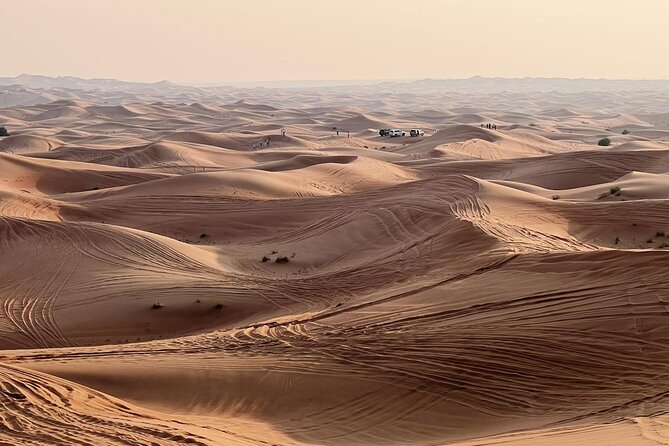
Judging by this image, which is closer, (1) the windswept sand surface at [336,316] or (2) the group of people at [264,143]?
(1) the windswept sand surface at [336,316]

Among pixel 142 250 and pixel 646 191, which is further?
pixel 646 191

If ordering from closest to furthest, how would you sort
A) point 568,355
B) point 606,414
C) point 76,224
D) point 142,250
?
point 606,414
point 568,355
point 142,250
point 76,224

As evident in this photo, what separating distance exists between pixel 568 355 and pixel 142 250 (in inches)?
496

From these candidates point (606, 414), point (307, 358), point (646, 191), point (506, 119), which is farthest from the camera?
point (506, 119)

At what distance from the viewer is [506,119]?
104 meters

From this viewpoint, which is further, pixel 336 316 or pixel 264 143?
pixel 264 143

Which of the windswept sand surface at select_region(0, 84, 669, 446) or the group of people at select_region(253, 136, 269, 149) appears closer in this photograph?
the windswept sand surface at select_region(0, 84, 669, 446)

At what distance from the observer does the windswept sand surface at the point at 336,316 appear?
9180 millimetres

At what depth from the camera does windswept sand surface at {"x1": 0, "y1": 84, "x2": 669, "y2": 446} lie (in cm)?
918

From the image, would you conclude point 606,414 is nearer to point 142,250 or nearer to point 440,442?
point 440,442

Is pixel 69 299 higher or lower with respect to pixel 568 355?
lower

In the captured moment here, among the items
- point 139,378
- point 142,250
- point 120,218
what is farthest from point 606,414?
point 120,218

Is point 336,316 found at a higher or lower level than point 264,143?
lower

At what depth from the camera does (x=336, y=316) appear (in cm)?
1334
